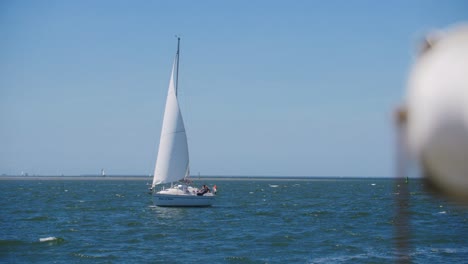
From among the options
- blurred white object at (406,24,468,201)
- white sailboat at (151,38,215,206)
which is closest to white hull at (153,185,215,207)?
white sailboat at (151,38,215,206)

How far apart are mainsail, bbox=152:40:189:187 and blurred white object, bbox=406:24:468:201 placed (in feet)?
199

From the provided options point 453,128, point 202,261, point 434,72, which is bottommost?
point 202,261

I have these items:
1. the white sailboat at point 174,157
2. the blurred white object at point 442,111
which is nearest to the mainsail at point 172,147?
the white sailboat at point 174,157

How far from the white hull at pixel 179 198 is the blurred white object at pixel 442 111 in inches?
2312

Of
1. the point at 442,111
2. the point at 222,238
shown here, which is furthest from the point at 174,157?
the point at 442,111

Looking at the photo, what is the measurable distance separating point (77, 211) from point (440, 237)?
4190 centimetres

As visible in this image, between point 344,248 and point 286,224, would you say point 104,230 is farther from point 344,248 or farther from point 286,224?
point 344,248

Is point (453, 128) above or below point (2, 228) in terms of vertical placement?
above

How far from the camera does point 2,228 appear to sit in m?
48.3

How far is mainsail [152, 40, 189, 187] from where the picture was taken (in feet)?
205

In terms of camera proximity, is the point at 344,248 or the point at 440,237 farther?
the point at 440,237

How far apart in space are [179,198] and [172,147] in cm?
582

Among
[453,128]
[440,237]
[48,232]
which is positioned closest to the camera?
[453,128]

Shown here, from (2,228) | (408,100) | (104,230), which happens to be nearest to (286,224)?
(104,230)
